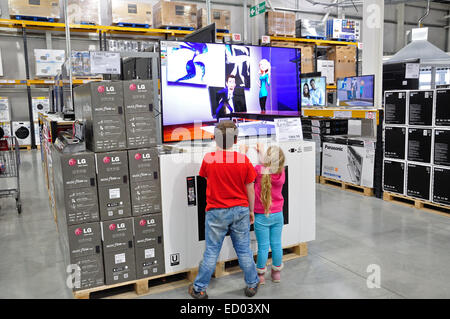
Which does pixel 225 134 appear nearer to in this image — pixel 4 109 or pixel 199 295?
pixel 199 295

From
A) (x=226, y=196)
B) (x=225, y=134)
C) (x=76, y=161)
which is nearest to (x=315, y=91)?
(x=225, y=134)

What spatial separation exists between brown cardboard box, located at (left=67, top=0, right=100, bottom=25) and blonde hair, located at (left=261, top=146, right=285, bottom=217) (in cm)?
964

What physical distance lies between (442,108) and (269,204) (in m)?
3.13

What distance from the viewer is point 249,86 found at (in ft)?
12.6

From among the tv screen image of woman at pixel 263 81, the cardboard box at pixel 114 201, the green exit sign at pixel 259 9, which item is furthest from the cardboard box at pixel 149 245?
the green exit sign at pixel 259 9

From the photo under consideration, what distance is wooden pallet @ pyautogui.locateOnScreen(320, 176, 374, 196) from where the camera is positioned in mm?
5984

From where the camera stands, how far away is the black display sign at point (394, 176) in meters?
5.46

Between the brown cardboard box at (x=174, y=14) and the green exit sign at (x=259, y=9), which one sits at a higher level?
the brown cardboard box at (x=174, y=14)

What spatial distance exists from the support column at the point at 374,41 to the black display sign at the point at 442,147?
2549 mm

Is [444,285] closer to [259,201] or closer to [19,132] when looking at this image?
[259,201]

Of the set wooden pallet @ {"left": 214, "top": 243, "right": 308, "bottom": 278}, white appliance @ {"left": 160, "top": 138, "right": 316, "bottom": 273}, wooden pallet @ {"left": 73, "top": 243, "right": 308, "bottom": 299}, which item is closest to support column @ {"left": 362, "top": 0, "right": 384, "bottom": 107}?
wooden pallet @ {"left": 214, "top": 243, "right": 308, "bottom": 278}

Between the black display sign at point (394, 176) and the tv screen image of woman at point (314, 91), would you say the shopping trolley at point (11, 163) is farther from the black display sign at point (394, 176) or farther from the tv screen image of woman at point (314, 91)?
the tv screen image of woman at point (314, 91)

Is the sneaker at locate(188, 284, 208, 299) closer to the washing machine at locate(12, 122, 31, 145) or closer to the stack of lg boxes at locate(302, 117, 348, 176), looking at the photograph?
the stack of lg boxes at locate(302, 117, 348, 176)
